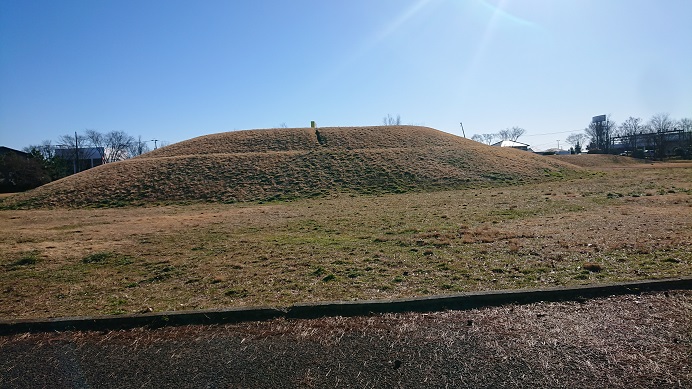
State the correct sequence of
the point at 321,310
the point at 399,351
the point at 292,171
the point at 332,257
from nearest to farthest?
the point at 399,351, the point at 321,310, the point at 332,257, the point at 292,171

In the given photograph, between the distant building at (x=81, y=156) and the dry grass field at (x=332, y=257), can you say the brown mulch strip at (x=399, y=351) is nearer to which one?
the dry grass field at (x=332, y=257)

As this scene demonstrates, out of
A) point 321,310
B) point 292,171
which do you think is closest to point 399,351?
point 321,310

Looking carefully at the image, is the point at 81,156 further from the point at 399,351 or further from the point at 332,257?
the point at 399,351

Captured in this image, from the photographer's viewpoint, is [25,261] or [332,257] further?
[25,261]

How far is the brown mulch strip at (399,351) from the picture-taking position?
3.29 metres

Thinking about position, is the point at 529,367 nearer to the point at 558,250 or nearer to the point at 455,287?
the point at 455,287

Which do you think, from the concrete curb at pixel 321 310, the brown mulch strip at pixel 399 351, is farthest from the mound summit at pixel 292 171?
the brown mulch strip at pixel 399 351

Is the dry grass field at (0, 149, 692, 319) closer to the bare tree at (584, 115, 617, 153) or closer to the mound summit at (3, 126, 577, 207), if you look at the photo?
the mound summit at (3, 126, 577, 207)

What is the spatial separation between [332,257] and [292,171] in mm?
22350

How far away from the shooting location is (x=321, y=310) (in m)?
4.75

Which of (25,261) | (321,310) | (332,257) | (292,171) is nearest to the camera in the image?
(321,310)

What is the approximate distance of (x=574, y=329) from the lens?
402 cm

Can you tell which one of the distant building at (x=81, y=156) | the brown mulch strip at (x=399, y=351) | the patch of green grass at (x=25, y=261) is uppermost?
the distant building at (x=81, y=156)

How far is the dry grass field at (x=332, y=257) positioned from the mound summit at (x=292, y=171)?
12.4 meters
